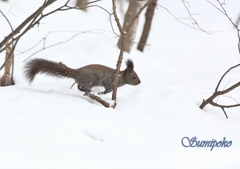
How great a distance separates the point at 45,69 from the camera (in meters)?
3.69

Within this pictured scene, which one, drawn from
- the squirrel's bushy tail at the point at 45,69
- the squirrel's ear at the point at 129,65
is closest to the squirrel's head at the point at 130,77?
the squirrel's ear at the point at 129,65

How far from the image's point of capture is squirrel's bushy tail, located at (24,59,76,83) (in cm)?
365

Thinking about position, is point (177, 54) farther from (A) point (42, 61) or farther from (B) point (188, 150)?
(B) point (188, 150)

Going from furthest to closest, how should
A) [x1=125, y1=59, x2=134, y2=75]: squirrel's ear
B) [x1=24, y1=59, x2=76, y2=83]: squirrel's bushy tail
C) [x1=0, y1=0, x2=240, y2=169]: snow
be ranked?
[x1=125, y1=59, x2=134, y2=75]: squirrel's ear, [x1=24, y1=59, x2=76, y2=83]: squirrel's bushy tail, [x1=0, y1=0, x2=240, y2=169]: snow

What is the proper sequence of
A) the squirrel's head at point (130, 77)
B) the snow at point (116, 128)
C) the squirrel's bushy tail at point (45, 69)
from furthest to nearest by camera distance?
the squirrel's head at point (130, 77) → the squirrel's bushy tail at point (45, 69) → the snow at point (116, 128)

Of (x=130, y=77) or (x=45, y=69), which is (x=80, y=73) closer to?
(x=45, y=69)

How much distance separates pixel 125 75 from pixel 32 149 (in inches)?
82.6

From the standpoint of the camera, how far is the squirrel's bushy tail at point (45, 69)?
365 cm

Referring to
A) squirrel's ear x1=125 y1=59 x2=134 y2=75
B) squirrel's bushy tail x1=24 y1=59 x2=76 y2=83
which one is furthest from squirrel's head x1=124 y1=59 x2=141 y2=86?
squirrel's bushy tail x1=24 y1=59 x2=76 y2=83

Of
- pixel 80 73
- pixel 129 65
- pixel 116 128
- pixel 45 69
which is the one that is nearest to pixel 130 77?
pixel 129 65

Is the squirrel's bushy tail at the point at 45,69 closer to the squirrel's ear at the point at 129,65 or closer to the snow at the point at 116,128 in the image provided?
the snow at the point at 116,128

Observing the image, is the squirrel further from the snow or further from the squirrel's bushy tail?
the snow

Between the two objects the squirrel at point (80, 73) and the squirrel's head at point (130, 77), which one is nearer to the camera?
the squirrel at point (80, 73)

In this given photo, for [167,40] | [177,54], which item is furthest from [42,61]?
[167,40]
